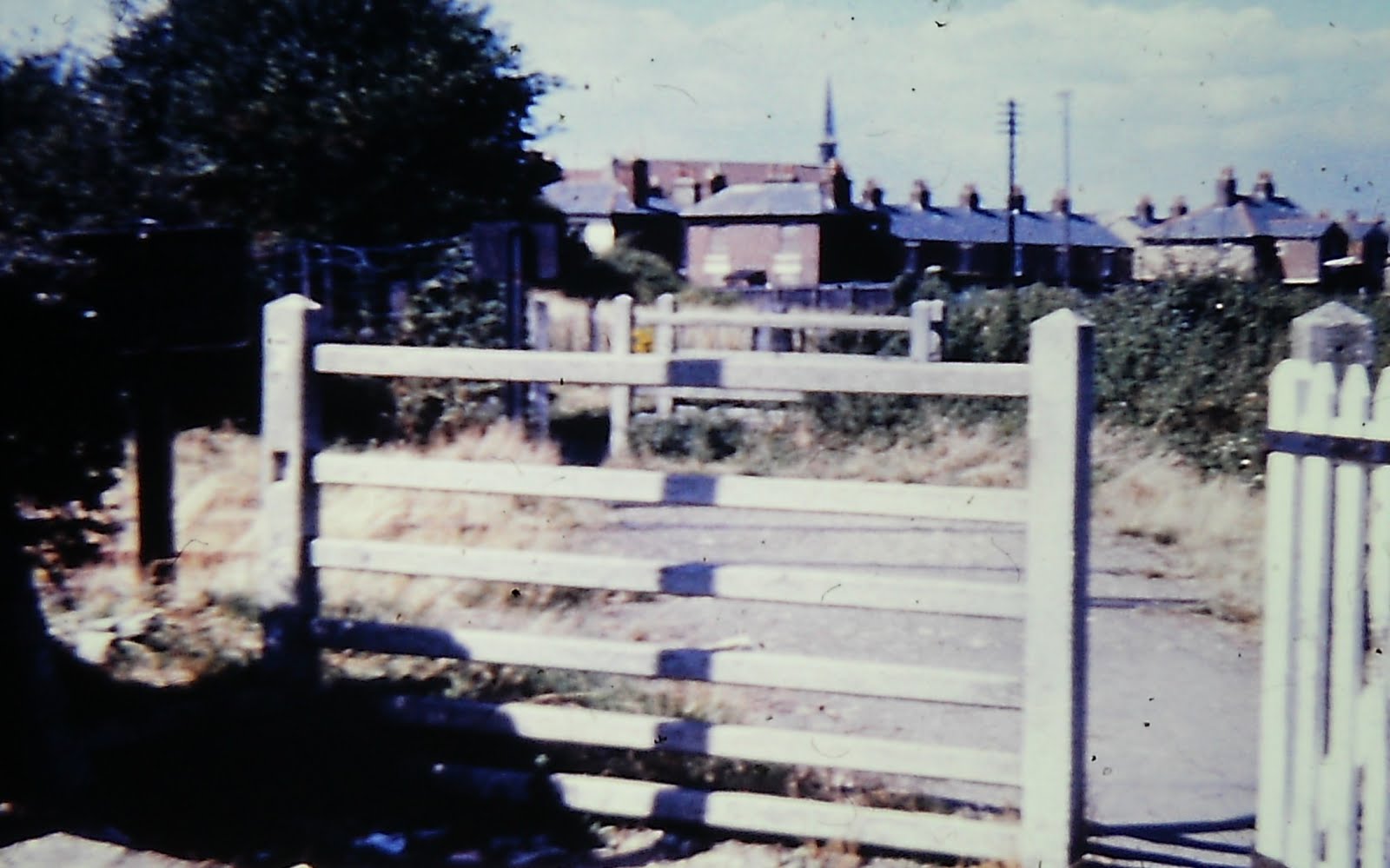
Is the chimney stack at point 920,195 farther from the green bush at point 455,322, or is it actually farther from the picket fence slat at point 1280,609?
the picket fence slat at point 1280,609

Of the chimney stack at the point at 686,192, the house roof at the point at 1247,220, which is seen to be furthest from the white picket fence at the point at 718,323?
the chimney stack at the point at 686,192

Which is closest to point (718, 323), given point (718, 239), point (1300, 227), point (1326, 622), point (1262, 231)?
point (1326, 622)

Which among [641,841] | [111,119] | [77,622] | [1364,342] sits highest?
[111,119]

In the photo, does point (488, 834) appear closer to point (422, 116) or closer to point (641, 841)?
point (641, 841)

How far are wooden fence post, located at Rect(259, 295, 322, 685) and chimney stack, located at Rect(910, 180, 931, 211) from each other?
55.4 m

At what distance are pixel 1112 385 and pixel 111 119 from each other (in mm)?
9816

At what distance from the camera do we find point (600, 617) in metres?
6.40

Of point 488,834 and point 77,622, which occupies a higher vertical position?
point 77,622

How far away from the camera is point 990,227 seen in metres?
57.0

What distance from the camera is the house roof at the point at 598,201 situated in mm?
53200

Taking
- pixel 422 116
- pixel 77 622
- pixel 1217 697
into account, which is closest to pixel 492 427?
pixel 77 622

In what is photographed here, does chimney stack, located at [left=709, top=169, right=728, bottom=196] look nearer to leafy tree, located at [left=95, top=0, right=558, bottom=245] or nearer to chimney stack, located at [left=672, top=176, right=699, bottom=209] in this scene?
chimney stack, located at [left=672, top=176, right=699, bottom=209]

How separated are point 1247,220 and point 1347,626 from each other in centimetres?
4816

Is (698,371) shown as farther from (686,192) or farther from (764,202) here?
(686,192)
